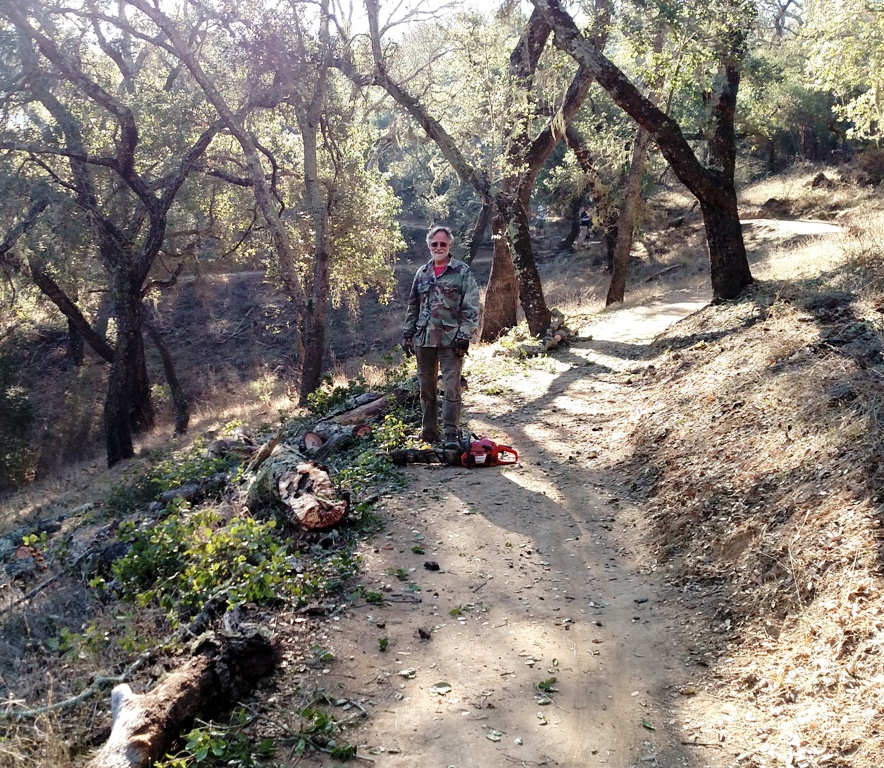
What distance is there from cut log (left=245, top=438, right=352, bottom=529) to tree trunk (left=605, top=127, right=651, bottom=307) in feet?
42.1

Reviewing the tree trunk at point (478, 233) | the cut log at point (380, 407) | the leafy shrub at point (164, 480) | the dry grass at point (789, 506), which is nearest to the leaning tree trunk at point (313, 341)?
the leafy shrub at point (164, 480)

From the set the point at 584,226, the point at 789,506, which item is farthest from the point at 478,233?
the point at 789,506

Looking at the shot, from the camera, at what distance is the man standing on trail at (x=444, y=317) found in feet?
22.3

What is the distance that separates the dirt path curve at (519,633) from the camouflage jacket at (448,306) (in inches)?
52.1

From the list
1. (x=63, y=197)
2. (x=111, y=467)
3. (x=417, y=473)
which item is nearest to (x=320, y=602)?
(x=417, y=473)

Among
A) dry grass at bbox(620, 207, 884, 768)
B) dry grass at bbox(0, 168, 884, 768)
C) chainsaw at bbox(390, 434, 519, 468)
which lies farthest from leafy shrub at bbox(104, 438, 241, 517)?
dry grass at bbox(620, 207, 884, 768)

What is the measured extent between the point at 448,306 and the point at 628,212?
469 inches

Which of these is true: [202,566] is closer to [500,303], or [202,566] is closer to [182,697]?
[182,697]

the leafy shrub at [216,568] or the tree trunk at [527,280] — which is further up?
the tree trunk at [527,280]

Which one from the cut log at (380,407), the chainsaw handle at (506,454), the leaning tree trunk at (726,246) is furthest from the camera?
the leaning tree trunk at (726,246)

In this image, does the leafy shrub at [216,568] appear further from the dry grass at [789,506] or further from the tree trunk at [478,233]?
the tree trunk at [478,233]

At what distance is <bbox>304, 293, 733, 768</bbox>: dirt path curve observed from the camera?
3408 mm

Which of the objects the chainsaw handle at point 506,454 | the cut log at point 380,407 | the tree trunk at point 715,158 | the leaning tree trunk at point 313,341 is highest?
the tree trunk at point 715,158

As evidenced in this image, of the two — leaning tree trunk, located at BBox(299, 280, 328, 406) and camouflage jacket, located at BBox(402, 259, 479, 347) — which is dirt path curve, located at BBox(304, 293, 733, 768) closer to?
camouflage jacket, located at BBox(402, 259, 479, 347)
